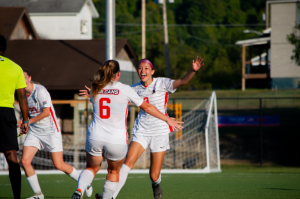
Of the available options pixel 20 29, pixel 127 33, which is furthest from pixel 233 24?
pixel 20 29

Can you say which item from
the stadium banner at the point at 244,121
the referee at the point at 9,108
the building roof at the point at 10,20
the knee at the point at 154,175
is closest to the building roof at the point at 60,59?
the building roof at the point at 10,20

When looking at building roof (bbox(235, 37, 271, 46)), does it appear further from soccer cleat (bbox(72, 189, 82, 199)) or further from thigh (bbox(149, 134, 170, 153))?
soccer cleat (bbox(72, 189, 82, 199))

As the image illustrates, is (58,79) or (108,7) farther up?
(108,7)

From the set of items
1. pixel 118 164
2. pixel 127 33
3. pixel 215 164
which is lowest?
pixel 215 164

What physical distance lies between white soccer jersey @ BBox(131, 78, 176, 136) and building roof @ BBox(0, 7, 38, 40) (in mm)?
16994

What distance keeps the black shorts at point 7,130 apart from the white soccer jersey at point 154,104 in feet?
6.04

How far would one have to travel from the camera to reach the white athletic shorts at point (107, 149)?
4934 millimetres

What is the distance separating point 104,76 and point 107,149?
0.91 meters

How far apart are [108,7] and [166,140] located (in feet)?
22.4

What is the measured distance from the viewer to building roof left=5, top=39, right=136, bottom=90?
60.0 feet

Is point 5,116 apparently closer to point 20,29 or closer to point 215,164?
point 215,164

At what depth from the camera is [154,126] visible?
6.35 m

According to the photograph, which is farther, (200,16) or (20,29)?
(200,16)

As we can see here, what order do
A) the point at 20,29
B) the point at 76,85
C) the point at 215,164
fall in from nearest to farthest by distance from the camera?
the point at 215,164 → the point at 76,85 → the point at 20,29
